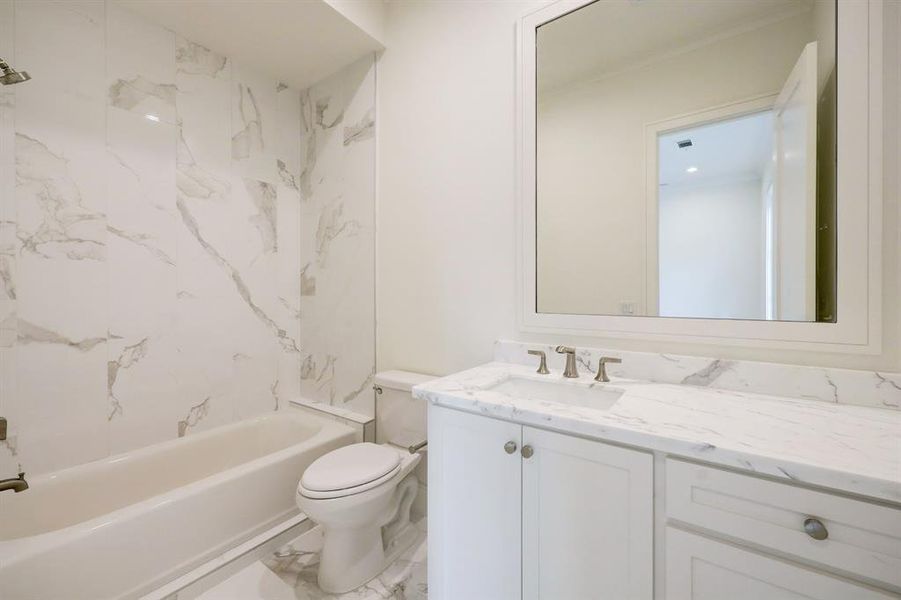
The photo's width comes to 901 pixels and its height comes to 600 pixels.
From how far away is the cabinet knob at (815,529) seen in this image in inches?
24.7

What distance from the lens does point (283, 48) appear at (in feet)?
6.51

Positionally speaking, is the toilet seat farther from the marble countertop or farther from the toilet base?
the marble countertop

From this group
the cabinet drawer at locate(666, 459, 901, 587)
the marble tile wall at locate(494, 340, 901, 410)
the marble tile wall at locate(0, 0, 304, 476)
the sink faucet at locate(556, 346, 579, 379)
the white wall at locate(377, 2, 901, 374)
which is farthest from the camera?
the white wall at locate(377, 2, 901, 374)

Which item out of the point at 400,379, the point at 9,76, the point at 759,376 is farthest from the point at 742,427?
the point at 9,76

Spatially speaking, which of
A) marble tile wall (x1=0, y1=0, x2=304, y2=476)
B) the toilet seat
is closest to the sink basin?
the toilet seat

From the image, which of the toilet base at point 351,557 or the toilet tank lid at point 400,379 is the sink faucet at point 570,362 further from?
the toilet base at point 351,557

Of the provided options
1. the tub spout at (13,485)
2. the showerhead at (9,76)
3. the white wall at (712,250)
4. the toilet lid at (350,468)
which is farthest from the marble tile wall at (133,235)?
the white wall at (712,250)

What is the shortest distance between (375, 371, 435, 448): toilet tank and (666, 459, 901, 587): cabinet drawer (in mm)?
1160

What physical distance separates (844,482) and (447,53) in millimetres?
1966

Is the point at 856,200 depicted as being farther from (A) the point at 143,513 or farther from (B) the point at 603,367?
(A) the point at 143,513

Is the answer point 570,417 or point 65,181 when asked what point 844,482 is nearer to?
point 570,417

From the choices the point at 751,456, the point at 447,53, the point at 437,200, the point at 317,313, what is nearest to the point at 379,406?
the point at 317,313

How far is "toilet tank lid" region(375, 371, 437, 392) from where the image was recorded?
177 cm

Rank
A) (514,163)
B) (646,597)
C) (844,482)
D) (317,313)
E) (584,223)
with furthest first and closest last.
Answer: (317,313) → (514,163) → (584,223) → (646,597) → (844,482)
